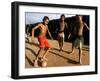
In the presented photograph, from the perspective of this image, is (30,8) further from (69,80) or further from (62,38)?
(69,80)

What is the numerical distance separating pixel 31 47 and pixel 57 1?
0.99 ft

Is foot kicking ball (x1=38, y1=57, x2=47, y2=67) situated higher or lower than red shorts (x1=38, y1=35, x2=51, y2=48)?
lower

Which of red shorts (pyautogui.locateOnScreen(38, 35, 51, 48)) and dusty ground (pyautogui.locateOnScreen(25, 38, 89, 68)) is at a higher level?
red shorts (pyautogui.locateOnScreen(38, 35, 51, 48))

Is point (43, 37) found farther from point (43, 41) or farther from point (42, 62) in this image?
point (42, 62)

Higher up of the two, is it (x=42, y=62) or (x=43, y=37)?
(x=43, y=37)

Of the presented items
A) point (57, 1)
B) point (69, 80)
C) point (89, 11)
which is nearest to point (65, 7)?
point (57, 1)

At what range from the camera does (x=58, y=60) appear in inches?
64.2

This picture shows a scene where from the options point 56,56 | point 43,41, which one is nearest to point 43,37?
point 43,41

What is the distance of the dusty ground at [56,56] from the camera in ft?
5.09

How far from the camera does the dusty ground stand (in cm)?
155

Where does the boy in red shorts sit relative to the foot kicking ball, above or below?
above

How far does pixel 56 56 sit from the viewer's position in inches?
64.1

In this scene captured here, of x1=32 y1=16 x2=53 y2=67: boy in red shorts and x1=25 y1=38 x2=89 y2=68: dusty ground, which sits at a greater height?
x1=32 y1=16 x2=53 y2=67: boy in red shorts

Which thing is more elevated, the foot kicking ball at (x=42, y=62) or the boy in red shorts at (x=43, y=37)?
the boy in red shorts at (x=43, y=37)
